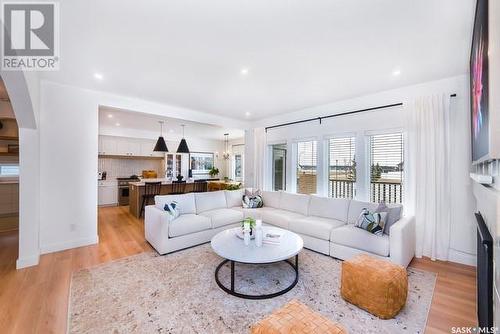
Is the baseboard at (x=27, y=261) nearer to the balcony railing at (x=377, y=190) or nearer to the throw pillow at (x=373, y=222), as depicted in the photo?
the throw pillow at (x=373, y=222)

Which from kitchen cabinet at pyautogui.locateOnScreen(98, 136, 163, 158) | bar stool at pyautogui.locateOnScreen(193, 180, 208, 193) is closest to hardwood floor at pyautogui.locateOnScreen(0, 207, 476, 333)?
bar stool at pyautogui.locateOnScreen(193, 180, 208, 193)

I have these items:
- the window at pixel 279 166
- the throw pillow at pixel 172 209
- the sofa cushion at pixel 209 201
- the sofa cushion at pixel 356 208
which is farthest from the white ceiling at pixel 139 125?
the sofa cushion at pixel 356 208

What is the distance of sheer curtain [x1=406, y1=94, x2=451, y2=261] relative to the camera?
3.04 metres

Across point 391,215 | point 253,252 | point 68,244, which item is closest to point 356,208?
point 391,215

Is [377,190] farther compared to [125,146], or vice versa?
[125,146]

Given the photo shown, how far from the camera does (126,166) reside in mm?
7477

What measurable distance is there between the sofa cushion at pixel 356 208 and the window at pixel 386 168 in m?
0.61

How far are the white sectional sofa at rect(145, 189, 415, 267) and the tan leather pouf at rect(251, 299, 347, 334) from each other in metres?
1.86

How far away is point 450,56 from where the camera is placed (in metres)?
2.52

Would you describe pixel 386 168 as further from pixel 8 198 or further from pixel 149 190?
pixel 8 198

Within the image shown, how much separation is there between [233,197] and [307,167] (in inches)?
73.2

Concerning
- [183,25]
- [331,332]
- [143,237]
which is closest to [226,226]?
[143,237]

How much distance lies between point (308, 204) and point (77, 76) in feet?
14.0

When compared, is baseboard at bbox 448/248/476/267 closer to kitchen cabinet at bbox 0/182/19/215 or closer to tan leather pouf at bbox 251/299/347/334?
tan leather pouf at bbox 251/299/347/334
